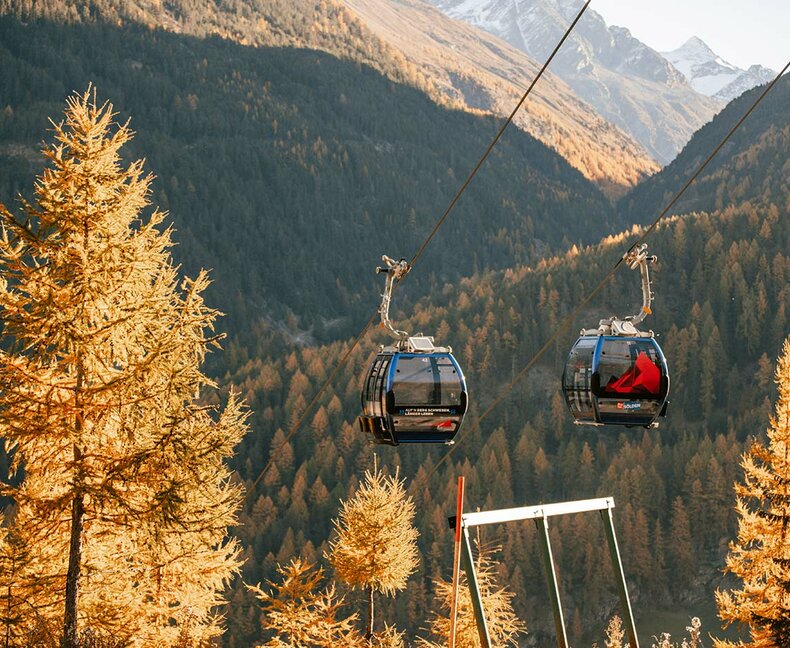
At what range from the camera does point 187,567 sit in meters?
19.4

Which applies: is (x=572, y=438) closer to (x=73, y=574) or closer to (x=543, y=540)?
(x=73, y=574)

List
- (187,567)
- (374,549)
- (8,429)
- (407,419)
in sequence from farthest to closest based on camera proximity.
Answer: (374,549) < (187,567) < (407,419) < (8,429)

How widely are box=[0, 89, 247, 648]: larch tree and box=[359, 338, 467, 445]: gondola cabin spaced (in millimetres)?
2405

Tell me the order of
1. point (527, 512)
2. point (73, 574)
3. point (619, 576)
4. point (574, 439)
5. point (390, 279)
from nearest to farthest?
point (527, 512) → point (619, 576) → point (73, 574) → point (390, 279) → point (574, 439)

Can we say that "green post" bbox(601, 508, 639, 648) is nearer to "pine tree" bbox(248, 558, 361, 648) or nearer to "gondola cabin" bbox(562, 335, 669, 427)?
"gondola cabin" bbox(562, 335, 669, 427)

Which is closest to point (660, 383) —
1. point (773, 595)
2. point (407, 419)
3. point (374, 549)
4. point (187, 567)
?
point (407, 419)

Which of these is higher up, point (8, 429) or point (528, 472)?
point (8, 429)

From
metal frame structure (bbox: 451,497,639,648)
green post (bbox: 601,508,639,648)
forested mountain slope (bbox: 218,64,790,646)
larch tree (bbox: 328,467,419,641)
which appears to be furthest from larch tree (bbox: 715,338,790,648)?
forested mountain slope (bbox: 218,64,790,646)

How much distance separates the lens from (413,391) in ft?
45.6

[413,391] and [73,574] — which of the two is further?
[413,391]

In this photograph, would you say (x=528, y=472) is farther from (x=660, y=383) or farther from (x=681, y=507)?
(x=660, y=383)

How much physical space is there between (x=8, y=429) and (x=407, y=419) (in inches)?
215

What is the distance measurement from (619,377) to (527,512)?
4726mm

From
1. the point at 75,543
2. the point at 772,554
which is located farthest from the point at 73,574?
the point at 772,554
